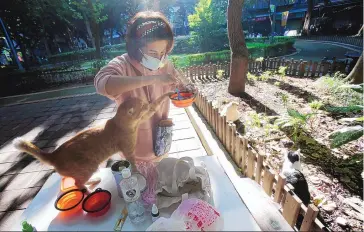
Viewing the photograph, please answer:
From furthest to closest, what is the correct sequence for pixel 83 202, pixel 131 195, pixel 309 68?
pixel 309 68
pixel 83 202
pixel 131 195

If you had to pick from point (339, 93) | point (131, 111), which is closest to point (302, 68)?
point (339, 93)

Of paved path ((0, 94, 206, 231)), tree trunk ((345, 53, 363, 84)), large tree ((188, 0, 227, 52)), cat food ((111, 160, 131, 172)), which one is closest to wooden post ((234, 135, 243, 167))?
paved path ((0, 94, 206, 231))

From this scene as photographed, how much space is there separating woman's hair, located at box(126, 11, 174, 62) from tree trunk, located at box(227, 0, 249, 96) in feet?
19.0

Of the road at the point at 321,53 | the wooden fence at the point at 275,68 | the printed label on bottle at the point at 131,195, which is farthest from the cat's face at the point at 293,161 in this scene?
the road at the point at 321,53

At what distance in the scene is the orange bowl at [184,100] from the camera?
1.85 meters

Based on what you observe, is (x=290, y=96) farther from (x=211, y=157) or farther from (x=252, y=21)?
(x=252, y=21)

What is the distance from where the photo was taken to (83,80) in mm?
11602

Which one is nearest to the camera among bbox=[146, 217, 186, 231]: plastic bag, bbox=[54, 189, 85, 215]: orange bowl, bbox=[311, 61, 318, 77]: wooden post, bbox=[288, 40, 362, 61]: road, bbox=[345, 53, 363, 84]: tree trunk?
bbox=[146, 217, 186, 231]: plastic bag

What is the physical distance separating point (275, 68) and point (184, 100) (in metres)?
10.3

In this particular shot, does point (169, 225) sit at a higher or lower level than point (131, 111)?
lower

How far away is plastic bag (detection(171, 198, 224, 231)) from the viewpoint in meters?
1.28

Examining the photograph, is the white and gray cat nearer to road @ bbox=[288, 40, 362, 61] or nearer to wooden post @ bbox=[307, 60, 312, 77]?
wooden post @ bbox=[307, 60, 312, 77]

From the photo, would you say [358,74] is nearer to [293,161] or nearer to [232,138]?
[293,161]

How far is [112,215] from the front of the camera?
1.52 meters
